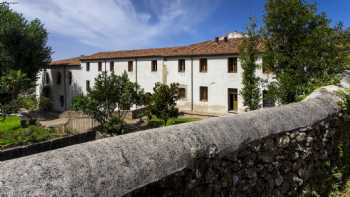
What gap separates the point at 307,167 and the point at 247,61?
15790 mm

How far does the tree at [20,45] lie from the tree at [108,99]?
17.9 meters

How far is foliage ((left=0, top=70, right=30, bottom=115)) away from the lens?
23.8 meters

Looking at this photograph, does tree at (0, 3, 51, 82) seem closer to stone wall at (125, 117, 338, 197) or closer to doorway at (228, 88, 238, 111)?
doorway at (228, 88, 238, 111)

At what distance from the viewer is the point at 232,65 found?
27.9 meters

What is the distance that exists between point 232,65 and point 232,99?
3255 mm

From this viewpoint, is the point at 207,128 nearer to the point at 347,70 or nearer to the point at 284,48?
the point at 347,70

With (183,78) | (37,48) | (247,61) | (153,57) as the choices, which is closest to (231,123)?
(247,61)

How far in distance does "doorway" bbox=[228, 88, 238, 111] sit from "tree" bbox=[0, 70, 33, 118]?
18640 millimetres

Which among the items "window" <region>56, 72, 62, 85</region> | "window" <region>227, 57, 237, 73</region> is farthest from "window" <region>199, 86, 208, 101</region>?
"window" <region>56, 72, 62, 85</region>

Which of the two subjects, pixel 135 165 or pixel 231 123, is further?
pixel 231 123

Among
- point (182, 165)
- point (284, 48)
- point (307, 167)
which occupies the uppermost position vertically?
point (284, 48)

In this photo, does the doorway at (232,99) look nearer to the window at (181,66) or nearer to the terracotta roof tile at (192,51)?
the terracotta roof tile at (192,51)

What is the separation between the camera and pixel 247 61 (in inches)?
797

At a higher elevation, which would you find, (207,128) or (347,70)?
(347,70)
